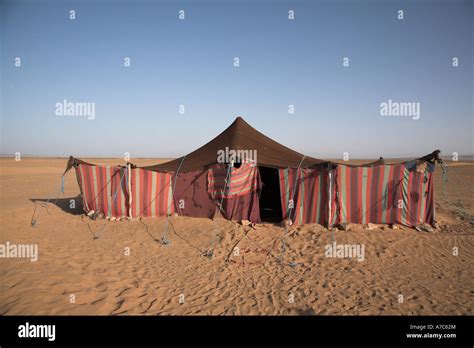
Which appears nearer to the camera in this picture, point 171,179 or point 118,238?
point 118,238

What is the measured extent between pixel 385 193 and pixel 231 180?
489 cm

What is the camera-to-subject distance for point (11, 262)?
235 inches

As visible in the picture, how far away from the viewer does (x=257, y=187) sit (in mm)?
8750

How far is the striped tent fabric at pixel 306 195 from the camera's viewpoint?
8155 mm

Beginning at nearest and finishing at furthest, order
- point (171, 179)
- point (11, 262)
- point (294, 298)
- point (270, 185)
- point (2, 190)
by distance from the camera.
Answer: point (294, 298), point (11, 262), point (171, 179), point (270, 185), point (2, 190)

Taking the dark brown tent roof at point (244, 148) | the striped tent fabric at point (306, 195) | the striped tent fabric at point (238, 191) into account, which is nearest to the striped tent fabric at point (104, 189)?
the dark brown tent roof at point (244, 148)

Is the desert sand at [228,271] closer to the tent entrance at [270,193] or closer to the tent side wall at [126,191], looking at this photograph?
the tent side wall at [126,191]

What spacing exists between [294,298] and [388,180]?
5.45 m

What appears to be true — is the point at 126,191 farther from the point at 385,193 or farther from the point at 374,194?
the point at 385,193

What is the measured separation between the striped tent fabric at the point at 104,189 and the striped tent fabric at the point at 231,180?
10.3 ft
